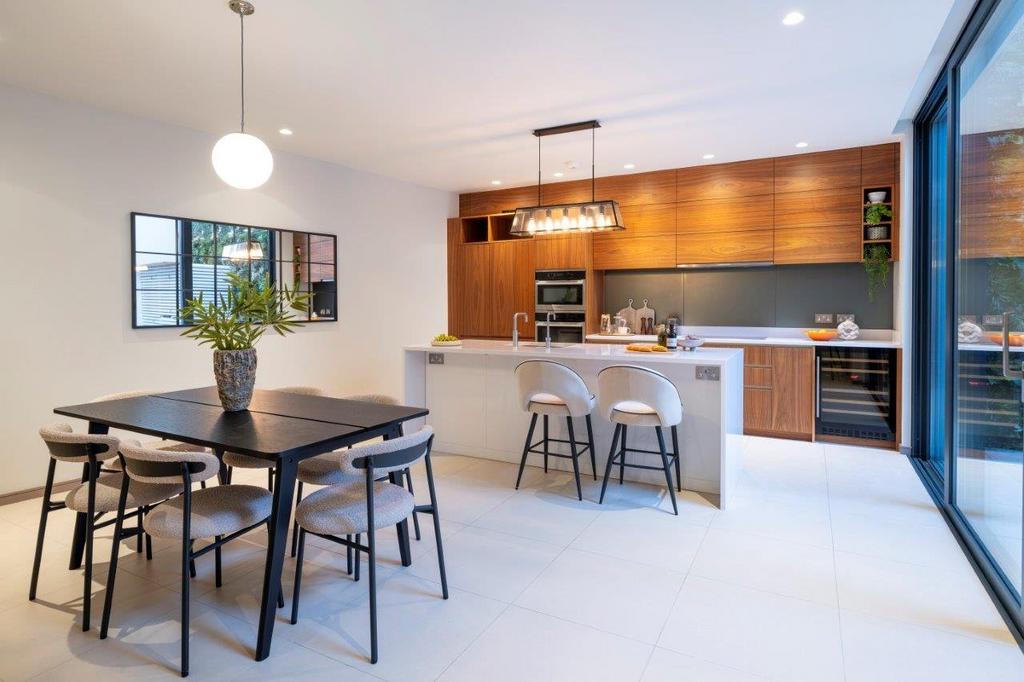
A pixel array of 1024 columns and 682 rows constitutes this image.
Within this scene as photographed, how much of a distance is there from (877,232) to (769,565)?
3.76 metres

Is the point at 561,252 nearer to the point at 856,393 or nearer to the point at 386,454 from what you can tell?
the point at 856,393

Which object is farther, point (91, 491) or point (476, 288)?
point (476, 288)

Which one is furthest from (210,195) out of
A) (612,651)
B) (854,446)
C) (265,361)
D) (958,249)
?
(854,446)

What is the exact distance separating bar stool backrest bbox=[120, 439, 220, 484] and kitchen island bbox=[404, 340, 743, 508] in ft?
8.27

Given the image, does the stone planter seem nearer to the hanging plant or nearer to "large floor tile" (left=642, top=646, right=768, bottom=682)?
"large floor tile" (left=642, top=646, right=768, bottom=682)

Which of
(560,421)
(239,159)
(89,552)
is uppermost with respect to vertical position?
(239,159)

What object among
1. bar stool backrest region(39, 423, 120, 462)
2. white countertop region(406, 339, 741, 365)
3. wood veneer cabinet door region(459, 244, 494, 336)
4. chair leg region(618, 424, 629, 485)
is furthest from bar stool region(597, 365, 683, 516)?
wood veneer cabinet door region(459, 244, 494, 336)

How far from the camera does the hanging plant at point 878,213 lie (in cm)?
510

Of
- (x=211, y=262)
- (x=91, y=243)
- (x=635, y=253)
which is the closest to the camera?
(x=91, y=243)

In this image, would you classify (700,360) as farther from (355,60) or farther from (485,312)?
(485,312)

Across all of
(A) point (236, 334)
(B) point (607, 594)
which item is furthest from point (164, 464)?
(B) point (607, 594)

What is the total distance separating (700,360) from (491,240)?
395 cm

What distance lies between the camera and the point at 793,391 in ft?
17.2

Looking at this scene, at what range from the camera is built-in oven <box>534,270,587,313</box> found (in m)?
6.50
